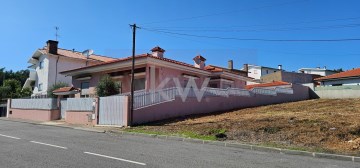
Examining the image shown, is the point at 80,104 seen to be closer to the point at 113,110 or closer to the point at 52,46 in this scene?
the point at 113,110

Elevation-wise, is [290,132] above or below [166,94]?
below

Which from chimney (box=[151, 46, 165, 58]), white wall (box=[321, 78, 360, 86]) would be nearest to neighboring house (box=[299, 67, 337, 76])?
white wall (box=[321, 78, 360, 86])

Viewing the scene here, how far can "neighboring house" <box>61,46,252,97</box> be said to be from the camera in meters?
23.4

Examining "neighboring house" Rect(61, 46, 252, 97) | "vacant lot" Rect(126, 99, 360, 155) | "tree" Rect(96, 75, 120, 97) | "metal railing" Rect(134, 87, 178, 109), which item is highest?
"neighboring house" Rect(61, 46, 252, 97)

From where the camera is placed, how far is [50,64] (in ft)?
127

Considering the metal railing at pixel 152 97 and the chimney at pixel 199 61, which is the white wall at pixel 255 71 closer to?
the chimney at pixel 199 61

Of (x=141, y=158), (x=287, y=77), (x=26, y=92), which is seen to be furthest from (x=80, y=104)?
(x=287, y=77)

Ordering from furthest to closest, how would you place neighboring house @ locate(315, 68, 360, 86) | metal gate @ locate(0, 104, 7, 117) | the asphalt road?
neighboring house @ locate(315, 68, 360, 86), metal gate @ locate(0, 104, 7, 117), the asphalt road

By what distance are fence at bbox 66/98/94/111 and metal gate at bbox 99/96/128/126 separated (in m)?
1.42

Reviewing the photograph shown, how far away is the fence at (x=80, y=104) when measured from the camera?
70.1ft

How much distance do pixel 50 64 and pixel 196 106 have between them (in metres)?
24.1

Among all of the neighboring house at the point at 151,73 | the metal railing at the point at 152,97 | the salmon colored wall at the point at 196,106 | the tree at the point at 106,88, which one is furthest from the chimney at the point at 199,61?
the tree at the point at 106,88

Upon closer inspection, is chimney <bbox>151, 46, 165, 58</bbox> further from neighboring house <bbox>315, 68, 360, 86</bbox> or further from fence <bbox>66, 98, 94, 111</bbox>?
neighboring house <bbox>315, 68, 360, 86</bbox>

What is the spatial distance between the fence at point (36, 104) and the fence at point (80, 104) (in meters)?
4.04
